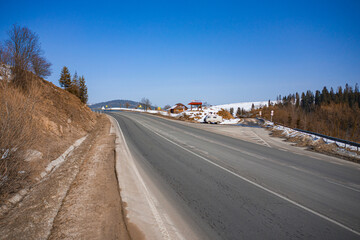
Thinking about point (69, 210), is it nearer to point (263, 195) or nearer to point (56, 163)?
point (56, 163)

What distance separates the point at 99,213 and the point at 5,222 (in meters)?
1.73

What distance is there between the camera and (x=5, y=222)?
3.48 meters

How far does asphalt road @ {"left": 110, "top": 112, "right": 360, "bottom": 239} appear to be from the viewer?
3578mm

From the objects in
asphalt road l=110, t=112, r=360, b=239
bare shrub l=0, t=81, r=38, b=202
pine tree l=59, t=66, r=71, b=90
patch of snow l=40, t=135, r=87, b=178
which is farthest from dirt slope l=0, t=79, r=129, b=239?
pine tree l=59, t=66, r=71, b=90

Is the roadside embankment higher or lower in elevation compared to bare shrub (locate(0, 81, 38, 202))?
lower

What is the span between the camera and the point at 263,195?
4965 mm

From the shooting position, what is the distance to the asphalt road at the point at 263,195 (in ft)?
11.7

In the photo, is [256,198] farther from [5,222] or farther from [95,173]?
[5,222]

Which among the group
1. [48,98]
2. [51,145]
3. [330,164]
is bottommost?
[330,164]

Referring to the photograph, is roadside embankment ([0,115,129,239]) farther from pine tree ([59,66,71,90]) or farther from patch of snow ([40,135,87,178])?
pine tree ([59,66,71,90])

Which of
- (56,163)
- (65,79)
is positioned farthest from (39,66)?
(65,79)

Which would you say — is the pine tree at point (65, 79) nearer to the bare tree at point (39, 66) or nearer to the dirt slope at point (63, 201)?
the bare tree at point (39, 66)

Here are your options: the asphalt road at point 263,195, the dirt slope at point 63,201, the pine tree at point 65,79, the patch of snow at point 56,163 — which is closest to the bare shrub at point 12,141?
the dirt slope at point 63,201

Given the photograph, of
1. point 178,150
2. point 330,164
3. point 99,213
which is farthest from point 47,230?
point 330,164
